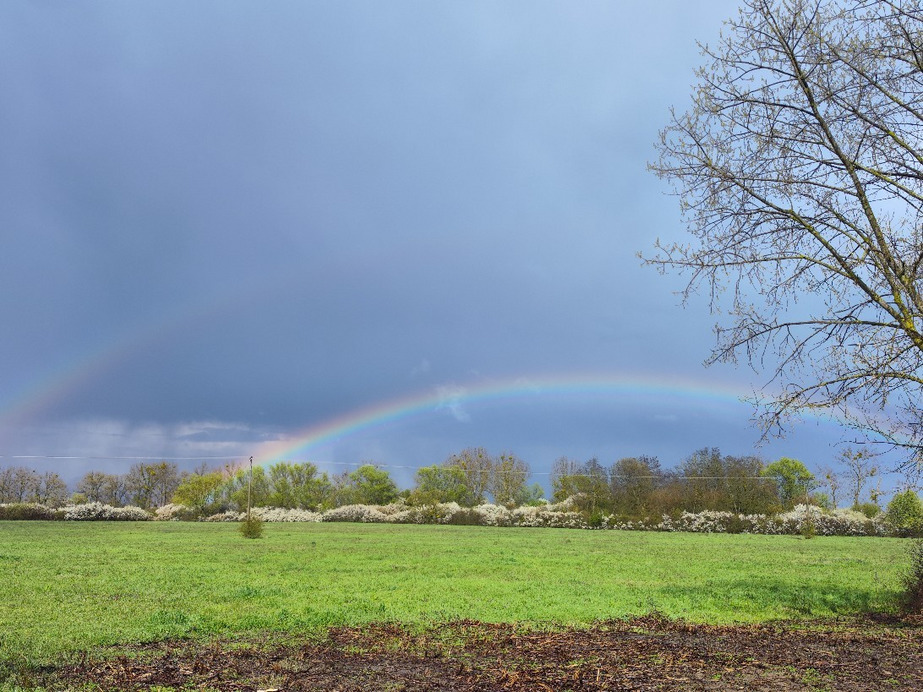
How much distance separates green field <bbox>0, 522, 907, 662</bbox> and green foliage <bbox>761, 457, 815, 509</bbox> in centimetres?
2346

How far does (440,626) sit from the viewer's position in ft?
27.8

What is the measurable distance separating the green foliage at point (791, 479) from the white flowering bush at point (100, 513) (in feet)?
145

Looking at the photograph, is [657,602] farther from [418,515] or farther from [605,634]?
[418,515]

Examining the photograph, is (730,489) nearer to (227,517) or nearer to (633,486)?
(633,486)

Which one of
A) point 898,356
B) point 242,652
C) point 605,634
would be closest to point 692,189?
point 898,356

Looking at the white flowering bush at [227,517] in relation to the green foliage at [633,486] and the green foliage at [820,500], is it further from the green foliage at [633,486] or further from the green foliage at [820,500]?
the green foliage at [820,500]

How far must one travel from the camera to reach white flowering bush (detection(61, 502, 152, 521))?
40.8 meters

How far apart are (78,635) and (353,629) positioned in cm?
328

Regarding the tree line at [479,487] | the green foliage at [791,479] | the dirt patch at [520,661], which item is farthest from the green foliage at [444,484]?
the dirt patch at [520,661]

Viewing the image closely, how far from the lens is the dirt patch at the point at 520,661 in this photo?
5512mm

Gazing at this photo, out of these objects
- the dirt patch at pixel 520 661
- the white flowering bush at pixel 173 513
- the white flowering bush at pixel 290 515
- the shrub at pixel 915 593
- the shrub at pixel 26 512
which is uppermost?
the dirt patch at pixel 520 661

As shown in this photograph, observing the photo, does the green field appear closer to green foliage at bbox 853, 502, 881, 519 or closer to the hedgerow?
the hedgerow

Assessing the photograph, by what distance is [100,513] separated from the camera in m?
42.1

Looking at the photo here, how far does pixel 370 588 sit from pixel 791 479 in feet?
143
